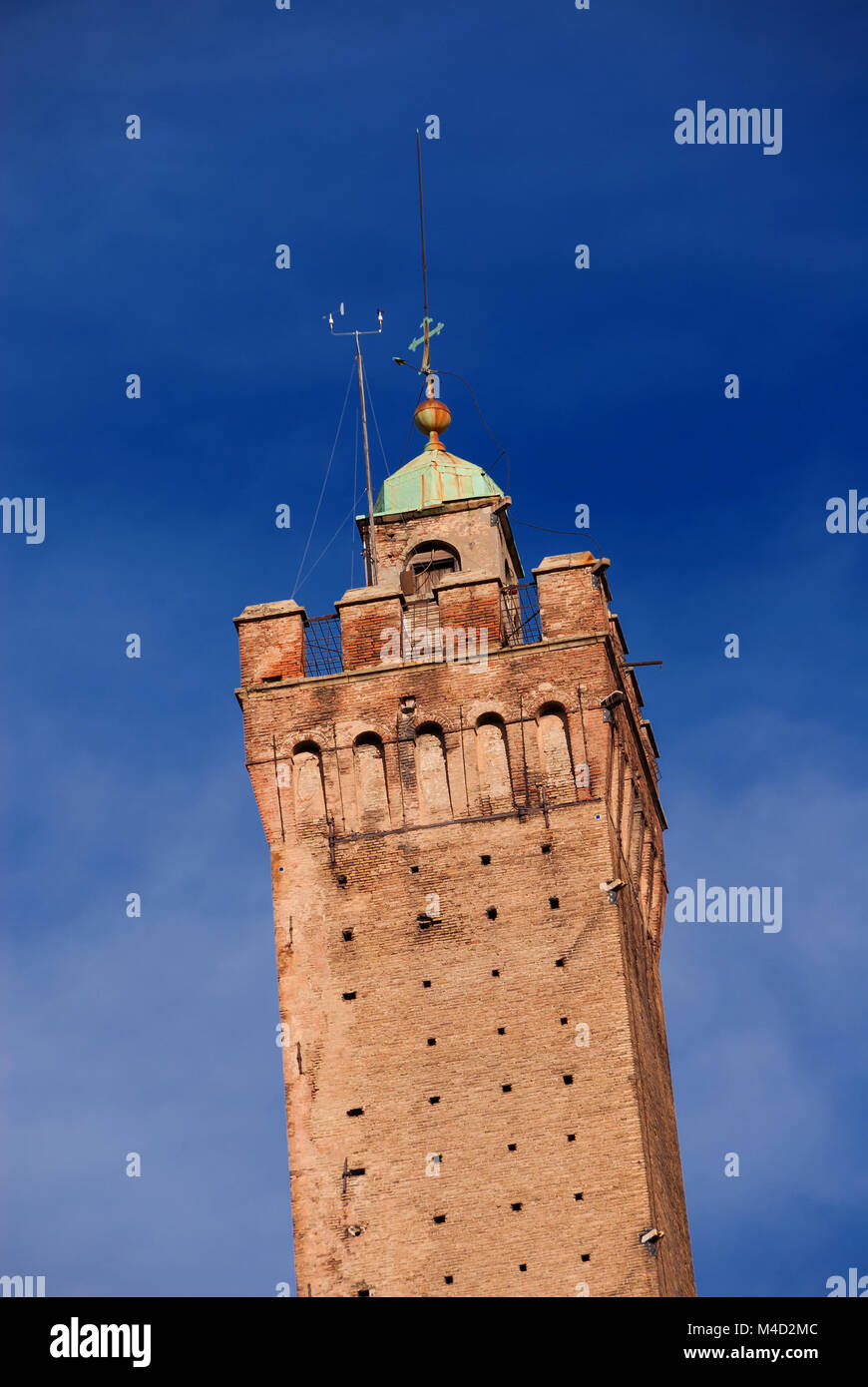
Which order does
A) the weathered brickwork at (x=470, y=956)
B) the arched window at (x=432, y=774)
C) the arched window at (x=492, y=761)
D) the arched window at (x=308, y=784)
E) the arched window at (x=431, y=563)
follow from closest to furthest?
the weathered brickwork at (x=470, y=956), the arched window at (x=492, y=761), the arched window at (x=432, y=774), the arched window at (x=308, y=784), the arched window at (x=431, y=563)

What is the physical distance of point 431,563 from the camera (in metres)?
59.3

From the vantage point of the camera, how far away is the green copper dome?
6009cm

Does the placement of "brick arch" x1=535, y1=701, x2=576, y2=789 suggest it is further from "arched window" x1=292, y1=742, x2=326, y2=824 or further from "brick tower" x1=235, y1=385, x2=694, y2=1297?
"arched window" x1=292, y1=742, x2=326, y2=824

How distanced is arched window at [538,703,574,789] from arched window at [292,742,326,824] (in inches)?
163

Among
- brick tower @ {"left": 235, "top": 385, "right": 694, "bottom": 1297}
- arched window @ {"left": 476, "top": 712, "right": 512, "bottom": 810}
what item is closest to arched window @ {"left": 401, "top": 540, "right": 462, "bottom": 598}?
brick tower @ {"left": 235, "top": 385, "right": 694, "bottom": 1297}

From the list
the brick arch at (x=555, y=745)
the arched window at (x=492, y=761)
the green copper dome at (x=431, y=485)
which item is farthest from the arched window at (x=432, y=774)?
the green copper dome at (x=431, y=485)

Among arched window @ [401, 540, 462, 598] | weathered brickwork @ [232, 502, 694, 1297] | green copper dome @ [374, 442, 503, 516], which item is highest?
green copper dome @ [374, 442, 503, 516]

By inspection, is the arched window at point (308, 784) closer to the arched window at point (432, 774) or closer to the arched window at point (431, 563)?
the arched window at point (432, 774)

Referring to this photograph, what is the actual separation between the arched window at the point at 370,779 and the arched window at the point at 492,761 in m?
1.83

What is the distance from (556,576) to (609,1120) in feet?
35.5

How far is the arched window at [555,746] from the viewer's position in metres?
53.1

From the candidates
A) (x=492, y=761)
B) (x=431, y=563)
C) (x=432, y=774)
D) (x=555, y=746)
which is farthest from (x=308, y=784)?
(x=431, y=563)

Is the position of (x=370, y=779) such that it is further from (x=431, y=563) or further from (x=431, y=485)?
(x=431, y=485)
